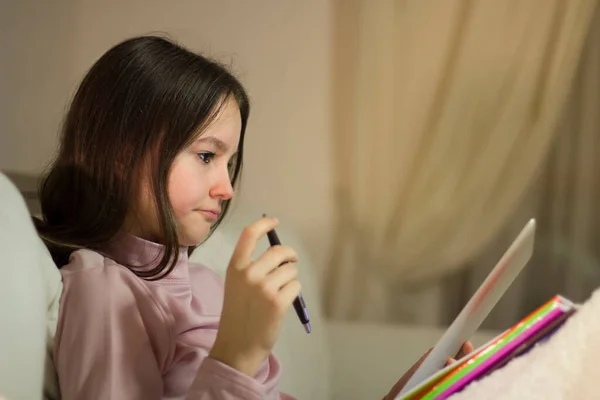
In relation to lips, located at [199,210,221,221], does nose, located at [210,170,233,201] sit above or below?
above

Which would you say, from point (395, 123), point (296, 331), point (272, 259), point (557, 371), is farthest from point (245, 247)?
point (395, 123)

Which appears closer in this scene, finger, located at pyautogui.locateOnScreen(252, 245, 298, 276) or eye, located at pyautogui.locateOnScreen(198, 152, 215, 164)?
finger, located at pyautogui.locateOnScreen(252, 245, 298, 276)

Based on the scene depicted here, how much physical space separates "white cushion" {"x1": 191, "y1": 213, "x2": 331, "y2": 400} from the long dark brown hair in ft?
0.98

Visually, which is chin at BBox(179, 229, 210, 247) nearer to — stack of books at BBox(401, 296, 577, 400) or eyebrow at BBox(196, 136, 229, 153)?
eyebrow at BBox(196, 136, 229, 153)

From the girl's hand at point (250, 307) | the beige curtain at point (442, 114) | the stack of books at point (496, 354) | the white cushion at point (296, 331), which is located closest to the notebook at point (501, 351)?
A: the stack of books at point (496, 354)

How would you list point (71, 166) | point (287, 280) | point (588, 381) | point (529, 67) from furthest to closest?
point (529, 67) < point (71, 166) < point (287, 280) < point (588, 381)

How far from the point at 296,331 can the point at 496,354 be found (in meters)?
0.66

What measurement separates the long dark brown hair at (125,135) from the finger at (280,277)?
194mm

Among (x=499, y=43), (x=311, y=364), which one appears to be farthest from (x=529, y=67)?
(x=311, y=364)

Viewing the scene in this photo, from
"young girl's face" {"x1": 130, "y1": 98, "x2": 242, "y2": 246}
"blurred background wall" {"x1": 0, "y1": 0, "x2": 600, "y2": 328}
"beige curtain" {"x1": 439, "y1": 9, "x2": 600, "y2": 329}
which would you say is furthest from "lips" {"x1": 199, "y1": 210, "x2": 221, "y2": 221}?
"beige curtain" {"x1": 439, "y1": 9, "x2": 600, "y2": 329}

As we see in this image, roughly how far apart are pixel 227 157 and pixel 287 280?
0.26 m

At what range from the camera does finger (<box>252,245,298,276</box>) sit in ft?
1.95

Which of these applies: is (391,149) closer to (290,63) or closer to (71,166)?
(290,63)

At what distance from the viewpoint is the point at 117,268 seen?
70 centimetres
